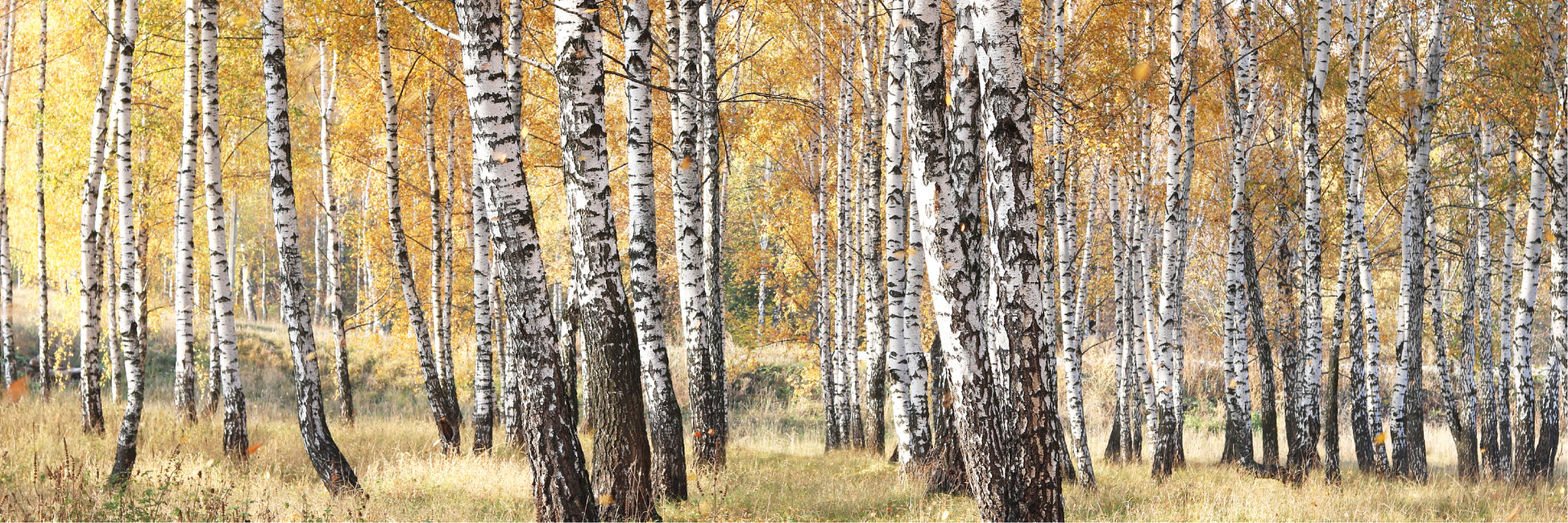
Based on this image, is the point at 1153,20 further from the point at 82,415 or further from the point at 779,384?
the point at 779,384

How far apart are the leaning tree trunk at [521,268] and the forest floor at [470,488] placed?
1.06 meters

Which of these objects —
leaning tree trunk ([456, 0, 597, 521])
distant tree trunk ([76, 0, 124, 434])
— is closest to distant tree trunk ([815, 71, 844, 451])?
leaning tree trunk ([456, 0, 597, 521])

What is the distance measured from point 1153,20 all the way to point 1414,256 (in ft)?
16.6

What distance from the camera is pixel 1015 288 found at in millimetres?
5191

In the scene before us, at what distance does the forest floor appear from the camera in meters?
6.60

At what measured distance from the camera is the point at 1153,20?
11.3 m

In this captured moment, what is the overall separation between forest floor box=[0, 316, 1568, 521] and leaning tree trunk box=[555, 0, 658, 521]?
651 millimetres

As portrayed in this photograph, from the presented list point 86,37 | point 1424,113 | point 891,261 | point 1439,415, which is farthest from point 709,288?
point 1439,415

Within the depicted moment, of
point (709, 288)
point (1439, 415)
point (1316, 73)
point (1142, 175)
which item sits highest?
point (1316, 73)

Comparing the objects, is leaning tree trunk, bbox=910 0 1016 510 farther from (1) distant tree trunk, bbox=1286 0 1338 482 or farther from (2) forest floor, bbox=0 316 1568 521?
(1) distant tree trunk, bbox=1286 0 1338 482

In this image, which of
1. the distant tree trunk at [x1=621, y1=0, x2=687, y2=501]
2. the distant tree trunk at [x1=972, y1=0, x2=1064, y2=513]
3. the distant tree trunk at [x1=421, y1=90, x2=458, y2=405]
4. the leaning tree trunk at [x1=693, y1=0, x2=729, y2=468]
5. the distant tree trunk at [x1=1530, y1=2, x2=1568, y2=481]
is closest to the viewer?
the distant tree trunk at [x1=972, y1=0, x2=1064, y2=513]

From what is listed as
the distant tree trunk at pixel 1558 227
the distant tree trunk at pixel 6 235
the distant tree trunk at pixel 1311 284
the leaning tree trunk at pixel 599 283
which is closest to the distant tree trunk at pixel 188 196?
the leaning tree trunk at pixel 599 283

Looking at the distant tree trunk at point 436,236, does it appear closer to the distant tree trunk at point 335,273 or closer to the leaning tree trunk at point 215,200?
the distant tree trunk at point 335,273

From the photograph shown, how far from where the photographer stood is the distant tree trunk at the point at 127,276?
7812mm
